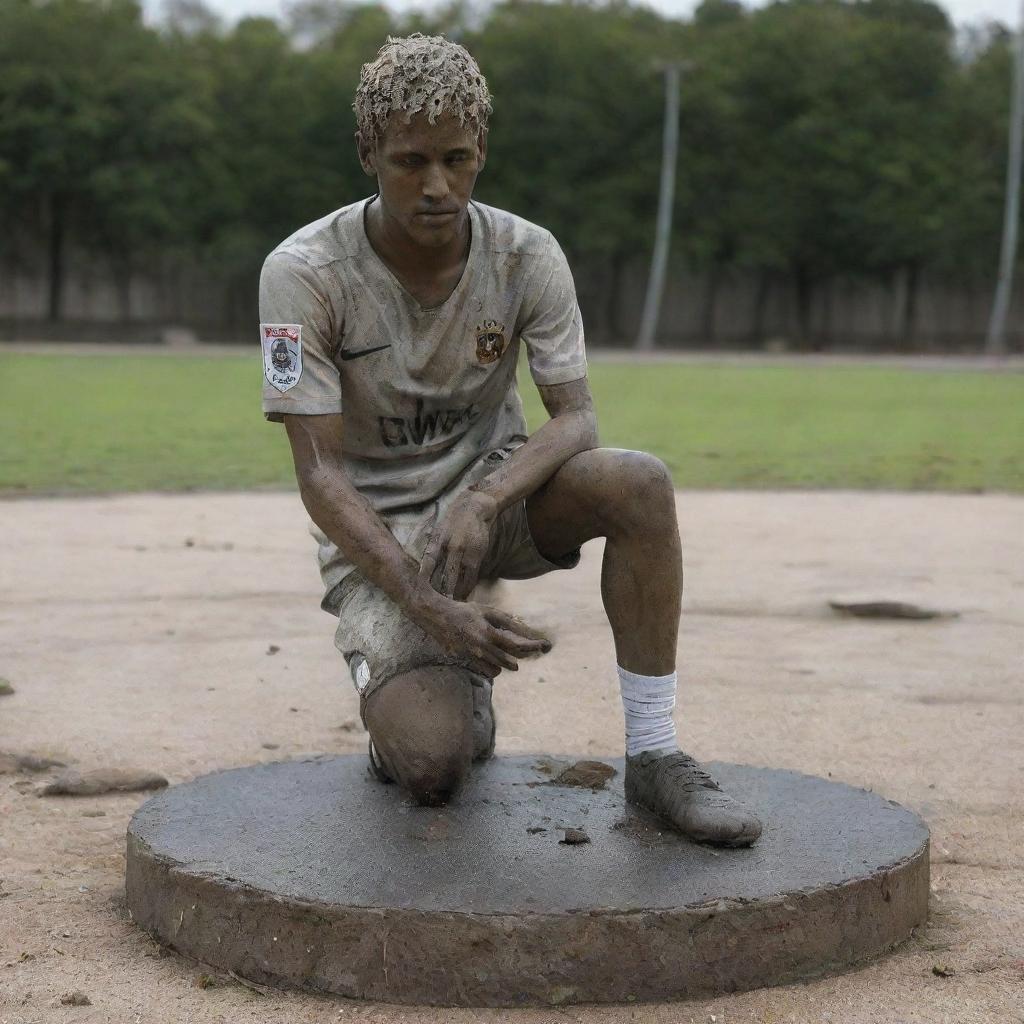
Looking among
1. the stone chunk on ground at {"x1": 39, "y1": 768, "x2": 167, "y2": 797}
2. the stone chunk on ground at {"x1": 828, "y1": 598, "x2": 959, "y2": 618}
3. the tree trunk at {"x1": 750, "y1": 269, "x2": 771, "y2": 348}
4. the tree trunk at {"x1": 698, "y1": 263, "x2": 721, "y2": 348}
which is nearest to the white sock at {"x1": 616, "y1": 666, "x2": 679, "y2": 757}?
the stone chunk on ground at {"x1": 39, "y1": 768, "x2": 167, "y2": 797}

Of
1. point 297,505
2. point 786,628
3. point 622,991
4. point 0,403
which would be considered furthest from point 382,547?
point 0,403

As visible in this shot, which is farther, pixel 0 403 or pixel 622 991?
pixel 0 403

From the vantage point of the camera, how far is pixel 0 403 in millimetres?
16984

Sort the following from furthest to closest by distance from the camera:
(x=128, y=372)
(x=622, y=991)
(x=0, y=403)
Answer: (x=128, y=372) → (x=0, y=403) → (x=622, y=991)

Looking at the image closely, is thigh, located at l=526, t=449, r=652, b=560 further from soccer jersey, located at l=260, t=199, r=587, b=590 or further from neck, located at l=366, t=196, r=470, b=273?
neck, located at l=366, t=196, r=470, b=273

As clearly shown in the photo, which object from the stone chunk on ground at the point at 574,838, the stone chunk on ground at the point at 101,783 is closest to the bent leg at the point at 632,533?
the stone chunk on ground at the point at 574,838

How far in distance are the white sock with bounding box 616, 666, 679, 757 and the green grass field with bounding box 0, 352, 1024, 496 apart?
276 inches

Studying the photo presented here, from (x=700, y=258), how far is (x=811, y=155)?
4094mm

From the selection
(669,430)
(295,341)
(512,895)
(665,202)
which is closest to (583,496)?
(295,341)

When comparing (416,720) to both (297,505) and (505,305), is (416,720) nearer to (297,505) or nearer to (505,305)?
(505,305)

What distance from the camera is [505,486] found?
3309 millimetres

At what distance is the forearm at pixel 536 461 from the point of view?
3307 millimetres

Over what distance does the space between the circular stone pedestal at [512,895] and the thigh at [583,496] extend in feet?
1.87

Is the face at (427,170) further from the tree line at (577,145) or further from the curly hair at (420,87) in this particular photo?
the tree line at (577,145)
